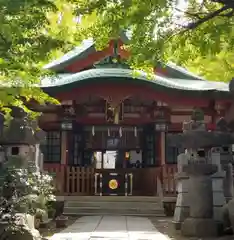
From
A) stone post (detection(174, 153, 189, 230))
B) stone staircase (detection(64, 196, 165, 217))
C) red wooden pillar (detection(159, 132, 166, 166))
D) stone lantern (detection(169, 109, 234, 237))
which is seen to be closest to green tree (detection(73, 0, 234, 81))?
stone lantern (detection(169, 109, 234, 237))

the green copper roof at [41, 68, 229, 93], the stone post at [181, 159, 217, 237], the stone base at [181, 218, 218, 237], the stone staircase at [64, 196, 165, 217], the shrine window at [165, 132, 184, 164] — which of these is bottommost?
the stone staircase at [64, 196, 165, 217]

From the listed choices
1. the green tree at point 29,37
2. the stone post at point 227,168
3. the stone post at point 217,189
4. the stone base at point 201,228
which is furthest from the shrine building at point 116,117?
the green tree at point 29,37

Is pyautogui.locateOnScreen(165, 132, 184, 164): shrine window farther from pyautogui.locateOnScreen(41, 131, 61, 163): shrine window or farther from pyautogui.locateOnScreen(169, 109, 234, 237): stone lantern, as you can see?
pyautogui.locateOnScreen(169, 109, 234, 237): stone lantern

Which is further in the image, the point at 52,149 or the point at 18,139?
the point at 52,149

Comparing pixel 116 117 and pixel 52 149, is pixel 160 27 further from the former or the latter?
pixel 52 149

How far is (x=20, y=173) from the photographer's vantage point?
23.6 ft

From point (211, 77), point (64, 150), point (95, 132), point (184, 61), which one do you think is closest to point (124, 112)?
point (95, 132)

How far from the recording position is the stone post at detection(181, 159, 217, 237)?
8.57 meters

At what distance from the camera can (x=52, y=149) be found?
18500mm

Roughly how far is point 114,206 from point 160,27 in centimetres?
994

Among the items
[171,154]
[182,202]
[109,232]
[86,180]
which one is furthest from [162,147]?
[109,232]

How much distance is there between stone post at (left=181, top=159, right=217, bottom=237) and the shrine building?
6.93 meters

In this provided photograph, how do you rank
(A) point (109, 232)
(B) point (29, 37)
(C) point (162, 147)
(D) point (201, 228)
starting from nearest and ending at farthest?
(B) point (29, 37)
(D) point (201, 228)
(A) point (109, 232)
(C) point (162, 147)

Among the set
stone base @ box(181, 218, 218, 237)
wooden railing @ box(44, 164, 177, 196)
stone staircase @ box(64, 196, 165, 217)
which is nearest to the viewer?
stone base @ box(181, 218, 218, 237)
